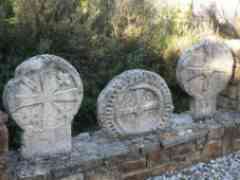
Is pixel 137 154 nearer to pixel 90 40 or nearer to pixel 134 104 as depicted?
pixel 134 104

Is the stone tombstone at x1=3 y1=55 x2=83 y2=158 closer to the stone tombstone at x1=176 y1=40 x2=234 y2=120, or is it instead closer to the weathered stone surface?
the weathered stone surface

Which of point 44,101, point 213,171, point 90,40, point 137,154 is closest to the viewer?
Answer: point 44,101

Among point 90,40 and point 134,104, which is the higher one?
point 90,40

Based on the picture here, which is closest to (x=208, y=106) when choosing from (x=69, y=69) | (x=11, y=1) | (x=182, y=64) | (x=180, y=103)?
(x=182, y=64)

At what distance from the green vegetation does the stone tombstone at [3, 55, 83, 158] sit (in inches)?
27.2

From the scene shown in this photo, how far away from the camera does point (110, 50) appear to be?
14.0 feet

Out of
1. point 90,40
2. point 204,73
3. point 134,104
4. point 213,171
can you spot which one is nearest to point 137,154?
point 134,104

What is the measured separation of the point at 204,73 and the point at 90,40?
1477mm

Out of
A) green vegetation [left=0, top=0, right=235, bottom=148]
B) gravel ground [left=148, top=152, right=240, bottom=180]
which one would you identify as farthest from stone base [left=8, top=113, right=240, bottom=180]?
green vegetation [left=0, top=0, right=235, bottom=148]

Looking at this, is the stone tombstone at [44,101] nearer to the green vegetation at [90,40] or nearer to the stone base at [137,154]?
the stone base at [137,154]

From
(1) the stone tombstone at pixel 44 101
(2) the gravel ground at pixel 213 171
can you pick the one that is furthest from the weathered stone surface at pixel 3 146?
(2) the gravel ground at pixel 213 171

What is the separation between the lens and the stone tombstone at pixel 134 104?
2906 millimetres

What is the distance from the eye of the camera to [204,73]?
342cm

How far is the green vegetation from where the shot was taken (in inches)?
148
